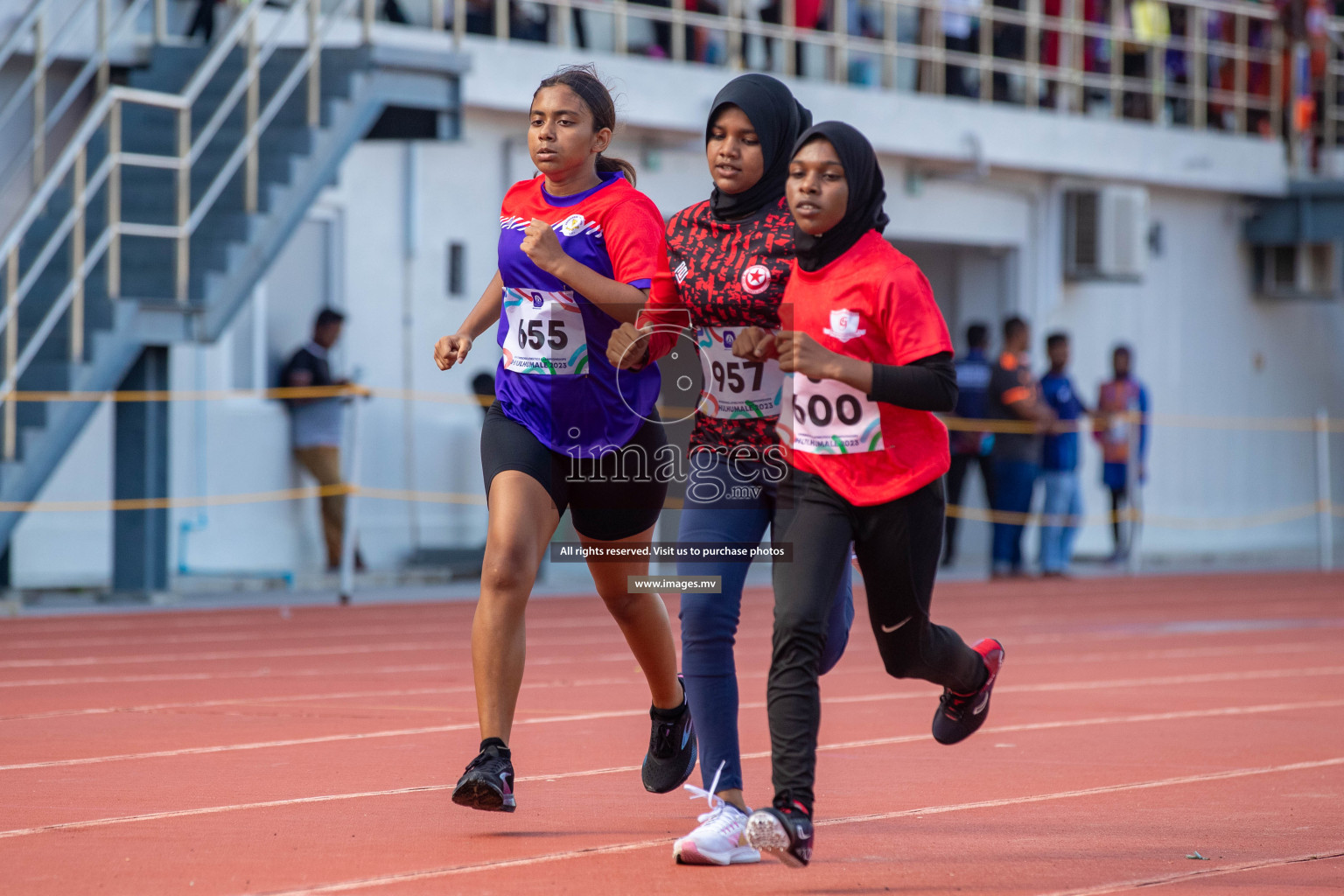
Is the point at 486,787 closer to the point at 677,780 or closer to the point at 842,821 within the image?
the point at 677,780

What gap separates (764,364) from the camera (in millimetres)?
5180

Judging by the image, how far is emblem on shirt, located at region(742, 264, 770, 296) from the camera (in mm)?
5035

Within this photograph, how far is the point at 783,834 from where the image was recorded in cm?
446

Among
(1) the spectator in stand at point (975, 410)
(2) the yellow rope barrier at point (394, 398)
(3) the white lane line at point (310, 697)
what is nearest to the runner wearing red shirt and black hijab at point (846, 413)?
(3) the white lane line at point (310, 697)

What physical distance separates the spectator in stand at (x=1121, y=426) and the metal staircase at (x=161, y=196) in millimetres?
8171

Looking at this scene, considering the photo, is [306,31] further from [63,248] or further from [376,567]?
[376,567]

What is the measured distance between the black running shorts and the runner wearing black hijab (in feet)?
1.22

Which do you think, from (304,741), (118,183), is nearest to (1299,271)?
(118,183)

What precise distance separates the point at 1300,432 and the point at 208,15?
1680 centimetres

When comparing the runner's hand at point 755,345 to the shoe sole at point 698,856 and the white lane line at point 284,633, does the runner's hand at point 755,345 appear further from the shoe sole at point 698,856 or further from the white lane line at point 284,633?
the white lane line at point 284,633

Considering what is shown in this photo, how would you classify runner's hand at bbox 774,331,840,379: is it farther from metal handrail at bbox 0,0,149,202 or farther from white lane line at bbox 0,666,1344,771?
metal handrail at bbox 0,0,149,202

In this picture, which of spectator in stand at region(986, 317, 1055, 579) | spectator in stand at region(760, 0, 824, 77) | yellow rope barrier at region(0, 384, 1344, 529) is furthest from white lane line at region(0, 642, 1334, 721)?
spectator in stand at region(760, 0, 824, 77)

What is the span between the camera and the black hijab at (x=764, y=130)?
5.12 metres

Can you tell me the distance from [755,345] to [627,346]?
24.2 inches
